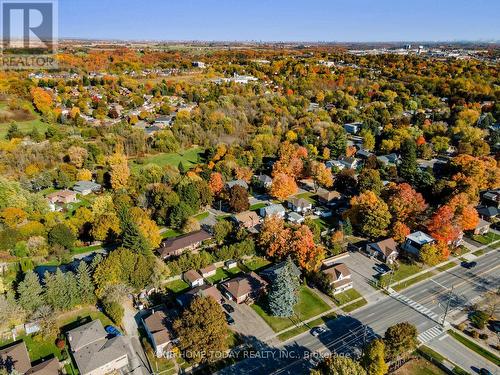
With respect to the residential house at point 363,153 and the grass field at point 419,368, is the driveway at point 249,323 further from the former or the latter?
the residential house at point 363,153

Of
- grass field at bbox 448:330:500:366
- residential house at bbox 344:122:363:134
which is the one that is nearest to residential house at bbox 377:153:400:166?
residential house at bbox 344:122:363:134

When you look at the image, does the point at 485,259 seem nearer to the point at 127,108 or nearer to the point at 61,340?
the point at 61,340

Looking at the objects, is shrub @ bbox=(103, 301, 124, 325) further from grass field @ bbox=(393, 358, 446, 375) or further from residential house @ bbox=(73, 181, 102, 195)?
residential house @ bbox=(73, 181, 102, 195)

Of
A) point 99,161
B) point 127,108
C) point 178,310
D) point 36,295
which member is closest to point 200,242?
point 178,310

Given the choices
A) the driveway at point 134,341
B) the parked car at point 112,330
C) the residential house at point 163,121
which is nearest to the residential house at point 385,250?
the driveway at point 134,341

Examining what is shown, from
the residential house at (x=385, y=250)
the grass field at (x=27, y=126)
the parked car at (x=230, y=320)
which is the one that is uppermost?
the grass field at (x=27, y=126)

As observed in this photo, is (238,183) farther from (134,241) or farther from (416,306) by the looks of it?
(416,306)
